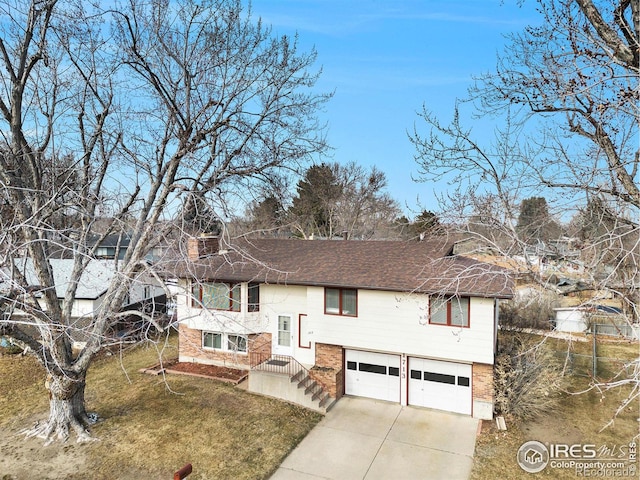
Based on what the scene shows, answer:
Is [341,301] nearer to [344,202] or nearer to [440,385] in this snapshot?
[440,385]

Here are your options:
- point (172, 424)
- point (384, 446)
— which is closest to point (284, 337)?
point (172, 424)

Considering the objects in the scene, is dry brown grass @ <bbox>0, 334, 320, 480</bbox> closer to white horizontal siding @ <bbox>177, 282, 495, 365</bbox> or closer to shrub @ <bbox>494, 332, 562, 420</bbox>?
white horizontal siding @ <bbox>177, 282, 495, 365</bbox>

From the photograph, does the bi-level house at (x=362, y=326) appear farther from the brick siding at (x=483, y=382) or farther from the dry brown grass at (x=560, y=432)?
the dry brown grass at (x=560, y=432)

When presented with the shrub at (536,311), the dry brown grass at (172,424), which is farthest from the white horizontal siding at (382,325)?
the shrub at (536,311)

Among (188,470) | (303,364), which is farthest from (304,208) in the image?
(188,470)

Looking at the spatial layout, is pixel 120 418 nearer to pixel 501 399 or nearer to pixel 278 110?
pixel 278 110

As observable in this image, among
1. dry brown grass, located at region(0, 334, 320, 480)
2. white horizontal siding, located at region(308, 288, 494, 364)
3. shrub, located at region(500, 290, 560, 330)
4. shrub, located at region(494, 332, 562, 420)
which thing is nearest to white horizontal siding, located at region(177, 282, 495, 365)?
white horizontal siding, located at region(308, 288, 494, 364)
